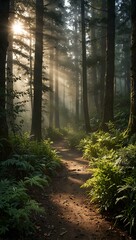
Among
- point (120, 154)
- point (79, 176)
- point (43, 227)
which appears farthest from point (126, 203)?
point (79, 176)

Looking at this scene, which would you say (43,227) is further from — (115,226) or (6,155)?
(6,155)

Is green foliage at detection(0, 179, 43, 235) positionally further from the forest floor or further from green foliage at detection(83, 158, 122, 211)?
green foliage at detection(83, 158, 122, 211)

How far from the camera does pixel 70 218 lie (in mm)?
6340

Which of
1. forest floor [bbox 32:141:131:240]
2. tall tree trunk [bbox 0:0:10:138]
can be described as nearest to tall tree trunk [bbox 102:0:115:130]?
forest floor [bbox 32:141:131:240]

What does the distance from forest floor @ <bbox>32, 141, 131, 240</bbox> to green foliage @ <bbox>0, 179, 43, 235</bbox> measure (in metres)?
0.50

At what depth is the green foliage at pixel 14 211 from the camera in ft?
15.9

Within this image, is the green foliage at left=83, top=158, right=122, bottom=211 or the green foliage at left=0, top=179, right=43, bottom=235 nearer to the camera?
the green foliage at left=0, top=179, right=43, bottom=235

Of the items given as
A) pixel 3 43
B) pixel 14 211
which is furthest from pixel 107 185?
pixel 3 43

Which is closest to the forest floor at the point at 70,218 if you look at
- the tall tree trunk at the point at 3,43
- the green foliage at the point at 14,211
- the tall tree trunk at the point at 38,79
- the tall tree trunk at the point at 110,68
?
the green foliage at the point at 14,211

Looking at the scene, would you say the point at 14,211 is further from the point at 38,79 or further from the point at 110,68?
the point at 110,68

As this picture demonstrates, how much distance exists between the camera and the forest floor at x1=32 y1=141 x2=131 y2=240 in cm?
550

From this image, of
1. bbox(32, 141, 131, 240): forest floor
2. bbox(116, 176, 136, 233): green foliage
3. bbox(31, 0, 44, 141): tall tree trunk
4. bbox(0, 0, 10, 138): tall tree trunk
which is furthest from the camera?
bbox(31, 0, 44, 141): tall tree trunk

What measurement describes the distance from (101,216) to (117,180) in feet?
3.28

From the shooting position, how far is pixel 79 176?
9.76 metres
